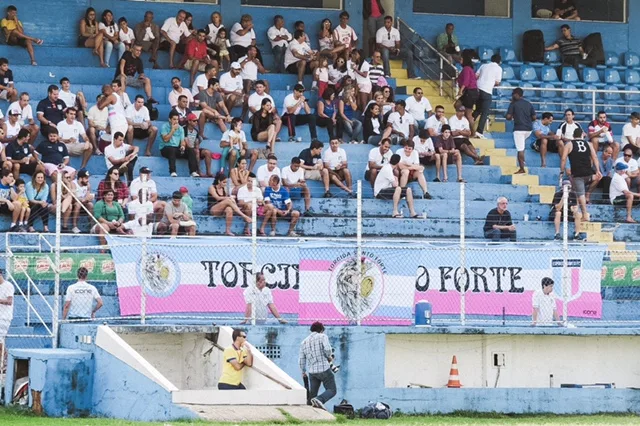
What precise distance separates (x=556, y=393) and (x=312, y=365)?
4090mm

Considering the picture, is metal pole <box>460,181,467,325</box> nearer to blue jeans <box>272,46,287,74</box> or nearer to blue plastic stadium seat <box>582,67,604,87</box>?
blue jeans <box>272,46,287,74</box>

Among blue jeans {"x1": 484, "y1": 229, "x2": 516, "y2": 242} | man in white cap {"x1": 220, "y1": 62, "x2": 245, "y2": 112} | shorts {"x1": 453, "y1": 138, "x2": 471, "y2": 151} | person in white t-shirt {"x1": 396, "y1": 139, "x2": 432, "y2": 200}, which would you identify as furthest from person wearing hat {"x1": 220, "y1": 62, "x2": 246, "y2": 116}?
blue jeans {"x1": 484, "y1": 229, "x2": 516, "y2": 242}

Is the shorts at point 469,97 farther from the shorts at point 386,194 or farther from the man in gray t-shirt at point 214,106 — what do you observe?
the man in gray t-shirt at point 214,106

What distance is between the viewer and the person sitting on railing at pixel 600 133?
1240 inches

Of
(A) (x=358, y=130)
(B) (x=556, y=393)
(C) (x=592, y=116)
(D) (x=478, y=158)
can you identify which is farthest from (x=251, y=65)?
(B) (x=556, y=393)

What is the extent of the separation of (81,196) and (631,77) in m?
14.8

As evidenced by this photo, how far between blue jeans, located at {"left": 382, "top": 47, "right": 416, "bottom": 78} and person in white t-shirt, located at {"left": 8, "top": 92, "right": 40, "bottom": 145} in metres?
8.43

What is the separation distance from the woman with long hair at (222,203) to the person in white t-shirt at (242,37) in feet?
18.5

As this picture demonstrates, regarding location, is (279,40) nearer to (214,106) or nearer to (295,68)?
(295,68)

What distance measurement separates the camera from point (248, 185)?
86.8 feet

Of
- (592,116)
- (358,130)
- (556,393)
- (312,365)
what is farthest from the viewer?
(592,116)

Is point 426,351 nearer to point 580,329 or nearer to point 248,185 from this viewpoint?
point 580,329

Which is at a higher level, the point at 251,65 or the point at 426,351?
the point at 251,65

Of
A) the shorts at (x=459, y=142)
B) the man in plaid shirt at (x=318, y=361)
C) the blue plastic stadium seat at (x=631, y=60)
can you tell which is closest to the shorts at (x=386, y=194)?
the shorts at (x=459, y=142)
